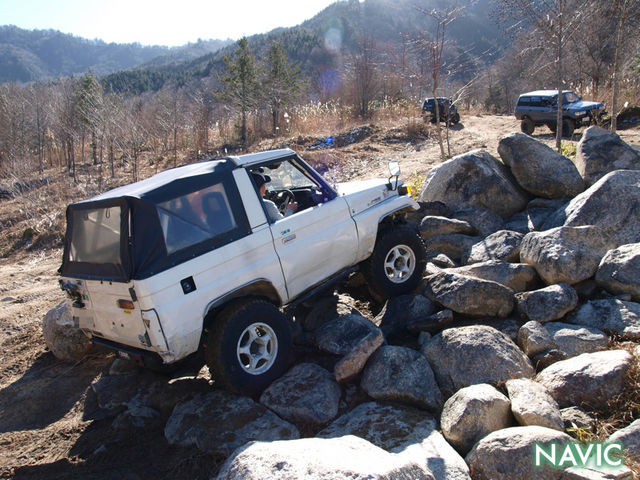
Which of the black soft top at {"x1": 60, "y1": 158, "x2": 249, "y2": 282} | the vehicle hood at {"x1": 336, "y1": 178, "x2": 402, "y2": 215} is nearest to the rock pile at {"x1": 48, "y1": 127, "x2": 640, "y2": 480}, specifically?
the vehicle hood at {"x1": 336, "y1": 178, "x2": 402, "y2": 215}

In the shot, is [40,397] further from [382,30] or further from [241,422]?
[382,30]

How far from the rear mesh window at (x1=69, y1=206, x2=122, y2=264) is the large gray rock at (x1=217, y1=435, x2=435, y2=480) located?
184 centimetres

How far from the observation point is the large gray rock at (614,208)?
5.55 metres

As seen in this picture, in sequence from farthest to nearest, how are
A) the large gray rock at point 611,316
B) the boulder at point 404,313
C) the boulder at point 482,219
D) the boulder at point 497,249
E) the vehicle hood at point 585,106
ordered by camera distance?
the vehicle hood at point 585,106
the boulder at point 482,219
the boulder at point 497,249
the boulder at point 404,313
the large gray rock at point 611,316

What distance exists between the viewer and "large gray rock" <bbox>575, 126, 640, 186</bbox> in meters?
7.43

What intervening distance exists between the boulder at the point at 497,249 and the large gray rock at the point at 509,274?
1.99 feet

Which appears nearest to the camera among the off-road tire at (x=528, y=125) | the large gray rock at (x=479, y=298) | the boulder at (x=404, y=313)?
the large gray rock at (x=479, y=298)

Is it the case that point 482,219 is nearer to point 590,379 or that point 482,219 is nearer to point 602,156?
point 602,156

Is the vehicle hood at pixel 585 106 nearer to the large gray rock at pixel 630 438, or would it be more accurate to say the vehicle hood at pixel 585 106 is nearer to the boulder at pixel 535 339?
the boulder at pixel 535 339

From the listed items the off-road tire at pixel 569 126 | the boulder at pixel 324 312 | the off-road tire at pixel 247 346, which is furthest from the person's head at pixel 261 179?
the off-road tire at pixel 569 126

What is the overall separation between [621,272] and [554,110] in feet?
52.1

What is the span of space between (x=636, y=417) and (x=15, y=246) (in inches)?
547

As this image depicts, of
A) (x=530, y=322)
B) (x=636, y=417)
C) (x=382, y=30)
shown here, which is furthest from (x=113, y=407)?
(x=382, y=30)

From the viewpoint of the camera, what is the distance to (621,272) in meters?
4.68
